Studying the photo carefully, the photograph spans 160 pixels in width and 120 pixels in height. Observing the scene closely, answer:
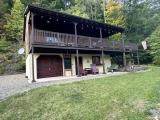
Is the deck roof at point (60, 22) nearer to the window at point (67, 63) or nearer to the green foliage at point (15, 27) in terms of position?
the window at point (67, 63)

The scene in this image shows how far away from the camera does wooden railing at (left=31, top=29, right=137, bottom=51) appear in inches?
595

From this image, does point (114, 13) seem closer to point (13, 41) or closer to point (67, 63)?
point (13, 41)

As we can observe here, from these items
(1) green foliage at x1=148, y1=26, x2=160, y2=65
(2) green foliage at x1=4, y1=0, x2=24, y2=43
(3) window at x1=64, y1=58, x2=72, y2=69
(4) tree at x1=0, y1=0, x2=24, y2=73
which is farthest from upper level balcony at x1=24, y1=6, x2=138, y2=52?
(2) green foliage at x1=4, y1=0, x2=24, y2=43

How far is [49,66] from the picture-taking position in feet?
60.5

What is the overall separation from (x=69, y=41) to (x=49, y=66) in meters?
3.19

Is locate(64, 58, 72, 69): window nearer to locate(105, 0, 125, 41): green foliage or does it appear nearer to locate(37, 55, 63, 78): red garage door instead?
locate(37, 55, 63, 78): red garage door

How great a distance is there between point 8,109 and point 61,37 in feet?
31.4

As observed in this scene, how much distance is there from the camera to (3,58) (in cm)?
2806

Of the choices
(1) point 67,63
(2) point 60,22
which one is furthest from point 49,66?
(2) point 60,22

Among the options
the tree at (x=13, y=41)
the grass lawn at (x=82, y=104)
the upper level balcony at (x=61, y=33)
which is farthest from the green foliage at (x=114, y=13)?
the grass lawn at (x=82, y=104)

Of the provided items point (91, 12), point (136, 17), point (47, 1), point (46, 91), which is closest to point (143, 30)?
point (136, 17)

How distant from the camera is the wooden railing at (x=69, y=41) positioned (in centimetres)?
1510

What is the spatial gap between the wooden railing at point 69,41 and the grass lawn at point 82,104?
6.23 metres

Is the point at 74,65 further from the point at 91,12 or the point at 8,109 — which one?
the point at 91,12
